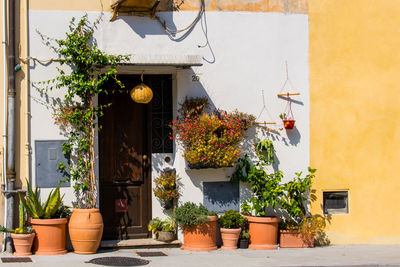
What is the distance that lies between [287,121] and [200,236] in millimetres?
2533

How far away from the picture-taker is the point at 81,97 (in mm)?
10672

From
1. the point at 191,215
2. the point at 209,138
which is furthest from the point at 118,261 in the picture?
the point at 209,138

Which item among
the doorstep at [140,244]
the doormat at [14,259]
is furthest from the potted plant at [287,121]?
the doormat at [14,259]

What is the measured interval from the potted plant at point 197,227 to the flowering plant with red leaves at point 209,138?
769mm

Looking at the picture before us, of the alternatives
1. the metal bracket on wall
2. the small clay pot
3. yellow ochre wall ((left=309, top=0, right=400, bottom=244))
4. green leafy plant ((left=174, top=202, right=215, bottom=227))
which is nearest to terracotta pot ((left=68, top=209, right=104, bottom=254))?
the metal bracket on wall

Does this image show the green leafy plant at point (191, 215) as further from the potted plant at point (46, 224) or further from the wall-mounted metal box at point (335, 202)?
the wall-mounted metal box at point (335, 202)

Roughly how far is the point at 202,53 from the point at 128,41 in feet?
4.24

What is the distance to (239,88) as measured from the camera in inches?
448

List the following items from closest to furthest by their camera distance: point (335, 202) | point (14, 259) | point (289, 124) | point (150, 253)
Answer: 1. point (14, 259)
2. point (150, 253)
3. point (289, 124)
4. point (335, 202)

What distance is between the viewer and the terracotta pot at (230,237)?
10828 millimetres

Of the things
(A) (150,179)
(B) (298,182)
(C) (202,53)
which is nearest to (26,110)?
(A) (150,179)

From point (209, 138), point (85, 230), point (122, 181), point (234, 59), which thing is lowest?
point (85, 230)

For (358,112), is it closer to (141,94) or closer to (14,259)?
(141,94)

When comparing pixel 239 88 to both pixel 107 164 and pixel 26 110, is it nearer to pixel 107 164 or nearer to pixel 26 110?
pixel 107 164
